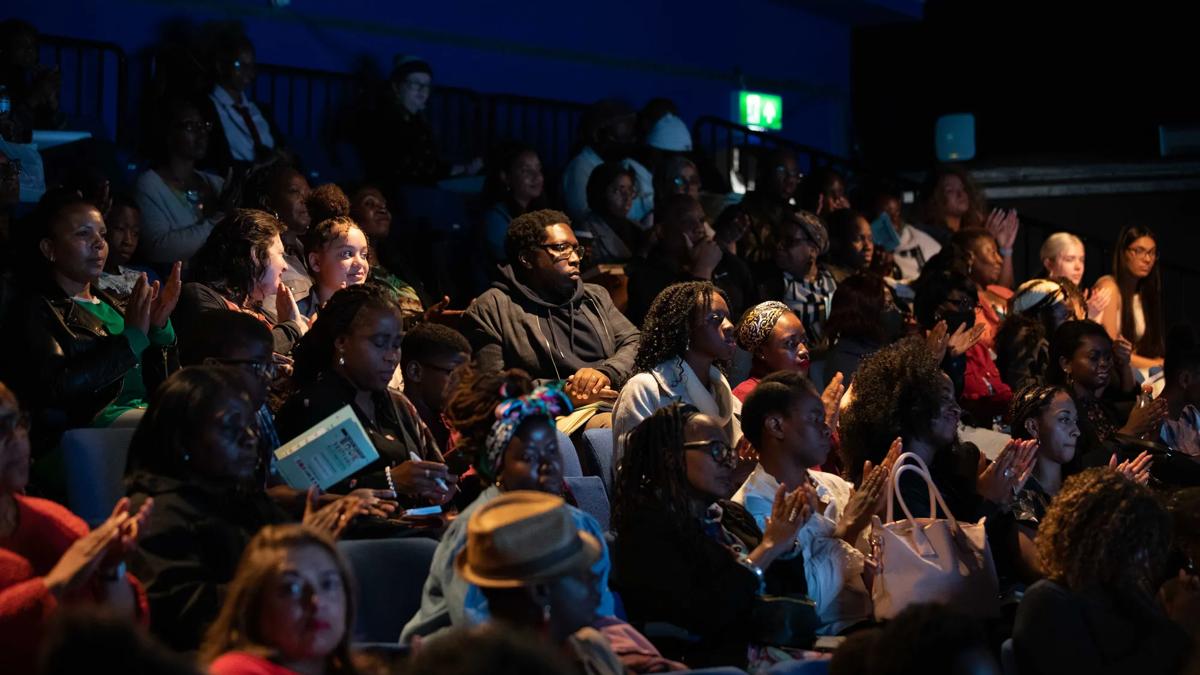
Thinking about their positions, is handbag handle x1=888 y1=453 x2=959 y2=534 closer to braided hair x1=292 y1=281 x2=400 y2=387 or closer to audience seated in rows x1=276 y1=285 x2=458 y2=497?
→ audience seated in rows x1=276 y1=285 x2=458 y2=497

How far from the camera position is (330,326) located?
4.82 meters

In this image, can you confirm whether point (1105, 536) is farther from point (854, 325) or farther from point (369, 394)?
point (854, 325)

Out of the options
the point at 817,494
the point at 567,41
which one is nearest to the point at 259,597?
the point at 817,494

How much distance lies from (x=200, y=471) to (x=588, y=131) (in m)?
6.24

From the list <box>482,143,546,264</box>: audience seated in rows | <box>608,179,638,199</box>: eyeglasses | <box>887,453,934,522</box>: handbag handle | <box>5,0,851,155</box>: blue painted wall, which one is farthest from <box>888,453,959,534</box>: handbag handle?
<box>5,0,851,155</box>: blue painted wall

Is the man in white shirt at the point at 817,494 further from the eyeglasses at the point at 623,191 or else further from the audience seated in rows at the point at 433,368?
the eyeglasses at the point at 623,191

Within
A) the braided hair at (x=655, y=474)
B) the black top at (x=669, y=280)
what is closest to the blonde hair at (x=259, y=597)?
the braided hair at (x=655, y=474)

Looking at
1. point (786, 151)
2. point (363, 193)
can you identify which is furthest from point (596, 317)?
point (786, 151)

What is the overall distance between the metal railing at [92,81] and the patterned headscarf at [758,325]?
371 cm

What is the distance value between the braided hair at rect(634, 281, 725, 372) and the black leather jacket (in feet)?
6.24

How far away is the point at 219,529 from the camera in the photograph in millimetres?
3566

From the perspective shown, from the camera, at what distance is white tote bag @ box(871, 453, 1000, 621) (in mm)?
4492

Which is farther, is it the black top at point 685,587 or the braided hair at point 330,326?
the braided hair at point 330,326

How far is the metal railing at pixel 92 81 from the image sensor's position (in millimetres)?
8164
